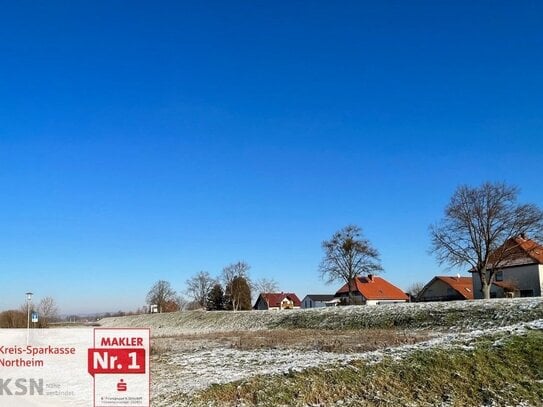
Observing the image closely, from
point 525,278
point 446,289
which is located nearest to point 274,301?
point 446,289

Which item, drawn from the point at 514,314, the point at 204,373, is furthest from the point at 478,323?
the point at 204,373

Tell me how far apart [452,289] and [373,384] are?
69.3m

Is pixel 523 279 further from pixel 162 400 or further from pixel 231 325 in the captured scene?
pixel 162 400

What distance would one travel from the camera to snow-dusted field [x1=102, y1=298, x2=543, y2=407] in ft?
45.8

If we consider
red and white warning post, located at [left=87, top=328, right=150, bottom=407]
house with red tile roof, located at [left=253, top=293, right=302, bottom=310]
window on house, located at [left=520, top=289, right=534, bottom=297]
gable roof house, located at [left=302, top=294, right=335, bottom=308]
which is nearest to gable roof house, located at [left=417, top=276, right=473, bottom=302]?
window on house, located at [left=520, top=289, right=534, bottom=297]

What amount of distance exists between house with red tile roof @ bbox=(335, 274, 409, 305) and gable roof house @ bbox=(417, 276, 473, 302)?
1172 cm

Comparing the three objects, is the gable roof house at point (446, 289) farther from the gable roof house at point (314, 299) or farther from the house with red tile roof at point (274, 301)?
the house with red tile roof at point (274, 301)

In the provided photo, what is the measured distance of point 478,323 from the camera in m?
27.2

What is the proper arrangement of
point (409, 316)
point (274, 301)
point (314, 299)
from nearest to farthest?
1. point (409, 316)
2. point (314, 299)
3. point (274, 301)

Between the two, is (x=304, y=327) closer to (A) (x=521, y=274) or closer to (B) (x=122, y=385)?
(B) (x=122, y=385)

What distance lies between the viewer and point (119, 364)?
14586 mm

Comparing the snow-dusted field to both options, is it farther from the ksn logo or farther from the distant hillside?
the ksn logo

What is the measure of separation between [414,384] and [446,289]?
2771 inches

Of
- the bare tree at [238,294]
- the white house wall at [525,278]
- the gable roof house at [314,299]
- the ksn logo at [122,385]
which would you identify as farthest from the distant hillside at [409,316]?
the gable roof house at [314,299]
